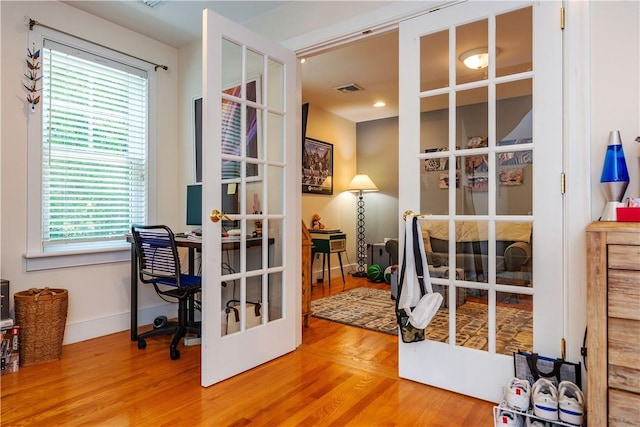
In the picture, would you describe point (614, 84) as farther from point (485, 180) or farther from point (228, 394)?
point (228, 394)

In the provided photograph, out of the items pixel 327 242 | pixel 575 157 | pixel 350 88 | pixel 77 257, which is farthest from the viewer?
pixel 327 242

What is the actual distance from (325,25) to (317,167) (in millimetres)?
2843

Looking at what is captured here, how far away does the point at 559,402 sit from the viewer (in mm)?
1433

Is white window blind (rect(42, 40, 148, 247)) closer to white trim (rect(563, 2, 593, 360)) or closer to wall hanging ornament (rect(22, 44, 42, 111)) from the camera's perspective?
wall hanging ornament (rect(22, 44, 42, 111))

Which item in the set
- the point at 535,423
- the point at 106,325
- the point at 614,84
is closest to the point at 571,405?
the point at 535,423

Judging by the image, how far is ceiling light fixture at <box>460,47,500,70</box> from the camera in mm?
1841

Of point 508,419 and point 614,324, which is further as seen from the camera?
point 508,419

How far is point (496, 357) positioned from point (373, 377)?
2.23ft

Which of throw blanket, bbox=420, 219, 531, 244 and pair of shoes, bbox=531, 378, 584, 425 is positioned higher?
throw blanket, bbox=420, 219, 531, 244

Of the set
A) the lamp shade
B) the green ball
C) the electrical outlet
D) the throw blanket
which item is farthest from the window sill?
the lamp shade

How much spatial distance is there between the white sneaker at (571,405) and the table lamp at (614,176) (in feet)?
2.35

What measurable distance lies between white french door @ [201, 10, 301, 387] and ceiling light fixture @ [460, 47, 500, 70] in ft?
3.77

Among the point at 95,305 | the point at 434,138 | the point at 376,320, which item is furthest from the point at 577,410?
the point at 95,305

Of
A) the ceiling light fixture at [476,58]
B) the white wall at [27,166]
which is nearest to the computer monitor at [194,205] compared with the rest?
the white wall at [27,166]
